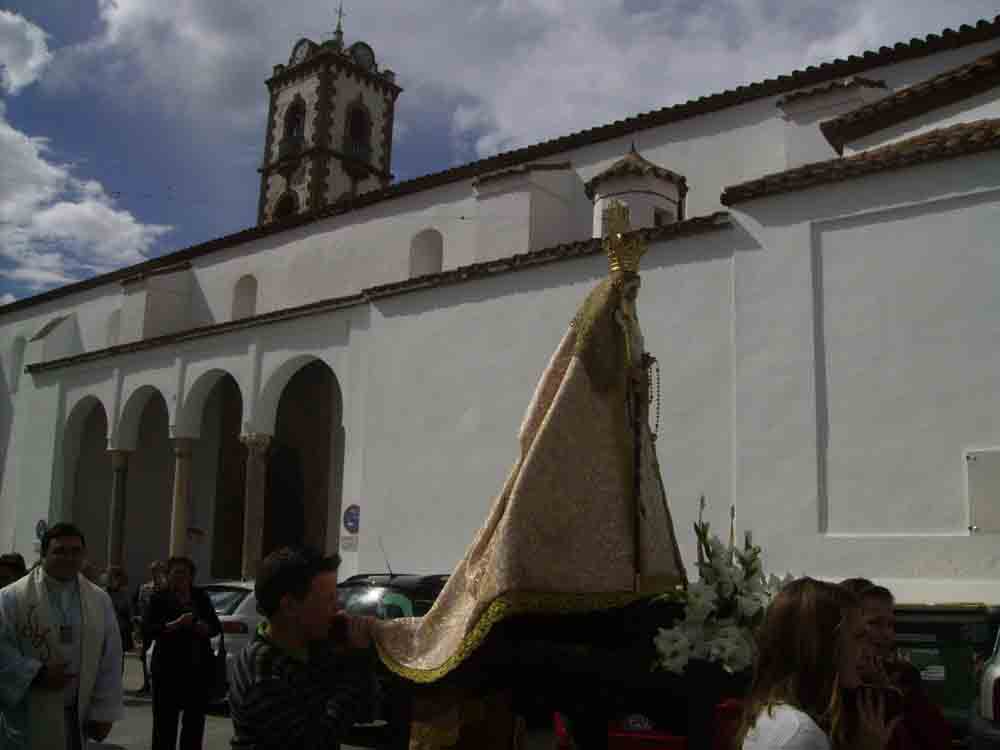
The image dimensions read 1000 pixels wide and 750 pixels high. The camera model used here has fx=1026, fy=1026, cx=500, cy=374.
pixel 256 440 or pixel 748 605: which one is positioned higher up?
pixel 256 440

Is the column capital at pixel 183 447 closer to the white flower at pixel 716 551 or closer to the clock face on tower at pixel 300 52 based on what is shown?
the white flower at pixel 716 551

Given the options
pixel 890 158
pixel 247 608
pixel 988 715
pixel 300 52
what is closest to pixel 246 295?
pixel 247 608

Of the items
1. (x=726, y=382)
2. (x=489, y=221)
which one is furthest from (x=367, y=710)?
(x=489, y=221)

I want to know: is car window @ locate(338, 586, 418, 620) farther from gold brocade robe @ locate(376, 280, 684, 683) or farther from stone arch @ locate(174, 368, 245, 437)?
stone arch @ locate(174, 368, 245, 437)

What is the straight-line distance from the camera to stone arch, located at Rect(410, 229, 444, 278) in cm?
2111

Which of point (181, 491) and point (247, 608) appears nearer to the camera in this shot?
point (247, 608)

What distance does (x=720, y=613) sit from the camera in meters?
4.76

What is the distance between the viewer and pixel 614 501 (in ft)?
16.4

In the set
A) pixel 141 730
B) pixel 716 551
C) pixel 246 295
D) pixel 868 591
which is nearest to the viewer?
pixel 868 591

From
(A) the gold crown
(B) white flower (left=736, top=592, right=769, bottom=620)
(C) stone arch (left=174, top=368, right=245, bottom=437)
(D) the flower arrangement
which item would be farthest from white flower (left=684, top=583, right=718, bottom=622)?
(C) stone arch (left=174, top=368, right=245, bottom=437)

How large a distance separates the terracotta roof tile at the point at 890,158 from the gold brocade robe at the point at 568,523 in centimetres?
765

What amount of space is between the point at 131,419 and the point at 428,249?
27.1 ft

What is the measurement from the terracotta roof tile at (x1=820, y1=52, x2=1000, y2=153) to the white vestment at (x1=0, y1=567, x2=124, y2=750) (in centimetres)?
1129

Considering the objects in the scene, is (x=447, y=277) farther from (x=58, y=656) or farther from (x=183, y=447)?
(x=58, y=656)
